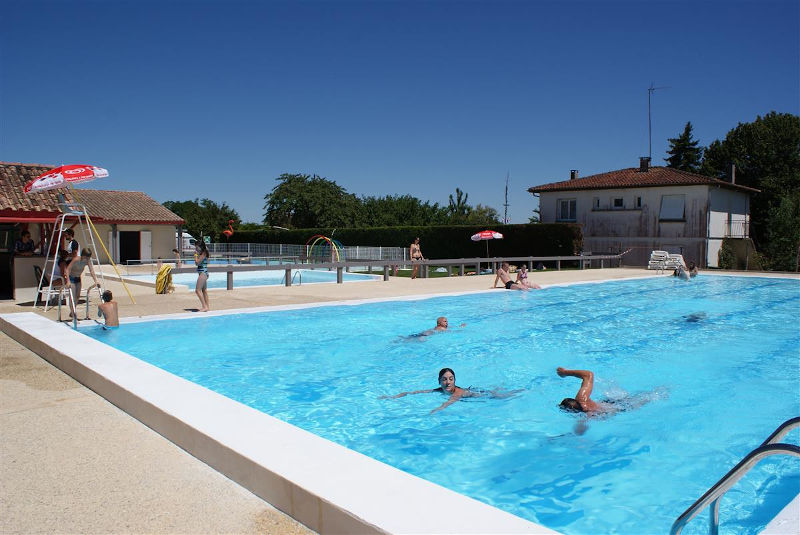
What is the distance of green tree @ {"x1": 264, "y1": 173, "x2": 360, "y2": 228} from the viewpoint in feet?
206

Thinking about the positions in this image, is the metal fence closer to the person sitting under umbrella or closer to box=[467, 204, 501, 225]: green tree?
the person sitting under umbrella

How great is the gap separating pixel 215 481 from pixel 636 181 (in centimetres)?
3831

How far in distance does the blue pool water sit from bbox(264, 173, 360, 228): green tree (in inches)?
1892

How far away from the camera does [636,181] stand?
37.8 metres

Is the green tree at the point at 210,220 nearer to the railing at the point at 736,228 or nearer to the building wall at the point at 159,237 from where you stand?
the building wall at the point at 159,237

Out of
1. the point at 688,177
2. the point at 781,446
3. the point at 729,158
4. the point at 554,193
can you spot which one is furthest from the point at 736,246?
the point at 781,446

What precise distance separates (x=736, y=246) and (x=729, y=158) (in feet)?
75.5

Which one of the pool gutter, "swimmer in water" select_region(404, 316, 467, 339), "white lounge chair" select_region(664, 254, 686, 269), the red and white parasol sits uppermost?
the red and white parasol

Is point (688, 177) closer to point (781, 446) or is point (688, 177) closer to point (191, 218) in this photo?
point (781, 446)

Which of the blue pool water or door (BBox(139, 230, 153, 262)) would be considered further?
door (BBox(139, 230, 153, 262))

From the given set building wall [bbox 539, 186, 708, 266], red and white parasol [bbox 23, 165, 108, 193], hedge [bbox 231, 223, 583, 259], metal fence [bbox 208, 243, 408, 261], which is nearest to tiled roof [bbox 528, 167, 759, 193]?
building wall [bbox 539, 186, 708, 266]

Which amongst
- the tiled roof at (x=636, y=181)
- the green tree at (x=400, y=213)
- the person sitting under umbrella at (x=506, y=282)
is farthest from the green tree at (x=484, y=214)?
the person sitting under umbrella at (x=506, y=282)

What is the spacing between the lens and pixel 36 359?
26.3 ft

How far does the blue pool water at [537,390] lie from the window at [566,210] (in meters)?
25.2
